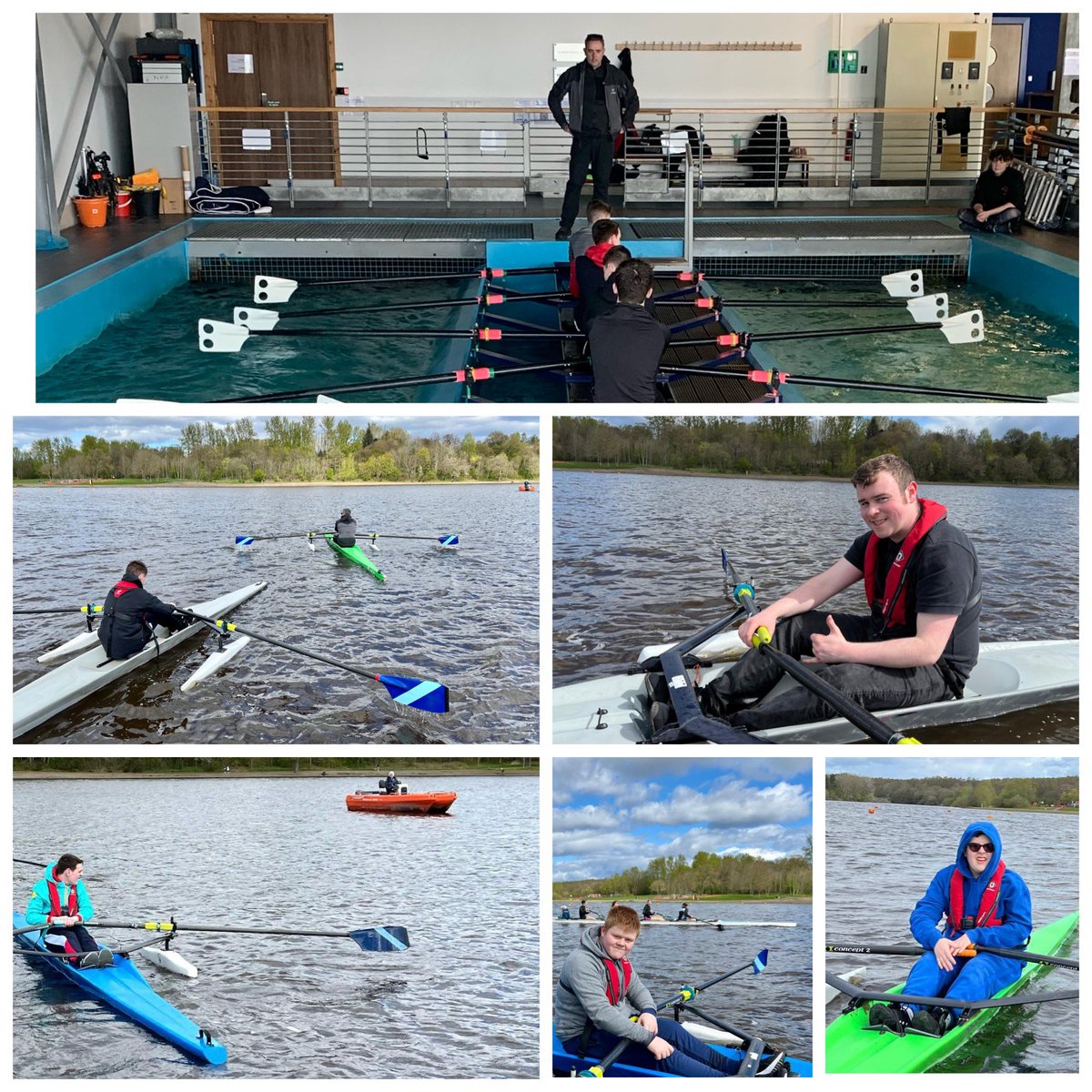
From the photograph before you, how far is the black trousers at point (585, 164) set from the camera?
25.0ft

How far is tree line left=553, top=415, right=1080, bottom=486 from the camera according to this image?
1933mm

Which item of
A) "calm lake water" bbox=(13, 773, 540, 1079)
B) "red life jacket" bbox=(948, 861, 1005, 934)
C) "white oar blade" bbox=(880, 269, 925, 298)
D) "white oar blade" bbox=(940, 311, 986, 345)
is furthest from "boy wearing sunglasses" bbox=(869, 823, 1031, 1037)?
"white oar blade" bbox=(880, 269, 925, 298)

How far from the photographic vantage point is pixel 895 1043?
7.18 ft

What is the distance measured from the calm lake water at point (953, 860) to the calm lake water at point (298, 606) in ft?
2.19

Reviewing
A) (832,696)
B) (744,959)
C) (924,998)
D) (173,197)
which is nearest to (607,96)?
(173,197)

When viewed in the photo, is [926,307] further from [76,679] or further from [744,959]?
[76,679]

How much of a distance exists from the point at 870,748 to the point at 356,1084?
112cm

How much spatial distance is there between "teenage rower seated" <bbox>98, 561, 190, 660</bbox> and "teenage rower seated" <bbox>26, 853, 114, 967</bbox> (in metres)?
0.59

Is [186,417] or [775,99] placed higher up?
[775,99]

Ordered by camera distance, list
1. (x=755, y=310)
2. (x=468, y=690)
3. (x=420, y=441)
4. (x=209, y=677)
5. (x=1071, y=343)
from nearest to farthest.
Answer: (x=420, y=441)
(x=468, y=690)
(x=209, y=677)
(x=1071, y=343)
(x=755, y=310)

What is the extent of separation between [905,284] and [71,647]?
5.87m

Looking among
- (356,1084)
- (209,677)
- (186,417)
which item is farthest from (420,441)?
(209,677)

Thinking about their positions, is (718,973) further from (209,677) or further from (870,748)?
(209,677)

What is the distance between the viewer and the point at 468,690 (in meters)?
2.82
